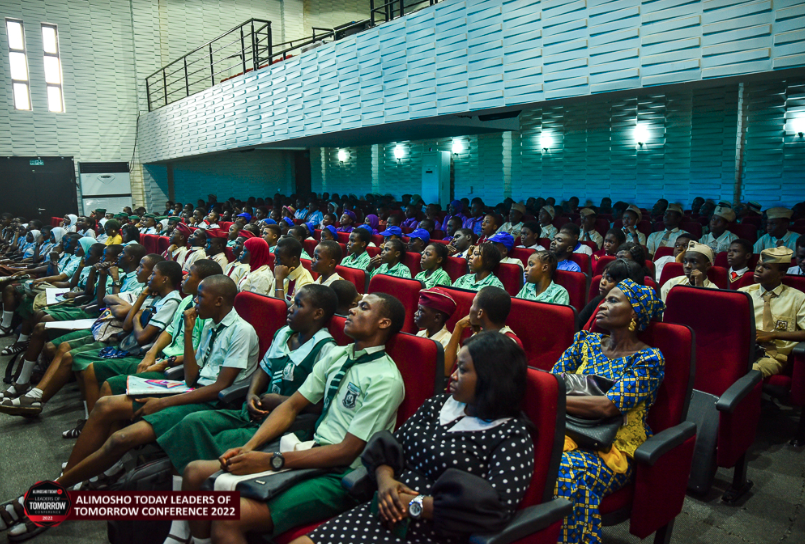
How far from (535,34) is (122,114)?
13.0 meters

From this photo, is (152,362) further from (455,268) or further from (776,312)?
(776,312)

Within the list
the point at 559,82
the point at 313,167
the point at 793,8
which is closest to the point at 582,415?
the point at 793,8

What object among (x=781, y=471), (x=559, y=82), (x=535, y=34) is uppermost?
(x=535, y=34)

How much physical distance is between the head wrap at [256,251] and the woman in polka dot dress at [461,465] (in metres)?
3.29

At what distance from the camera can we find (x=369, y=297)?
2.08 meters

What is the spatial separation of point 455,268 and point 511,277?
0.66 m

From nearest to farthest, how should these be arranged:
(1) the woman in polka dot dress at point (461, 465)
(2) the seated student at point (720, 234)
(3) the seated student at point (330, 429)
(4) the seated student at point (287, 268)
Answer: (1) the woman in polka dot dress at point (461, 465) → (3) the seated student at point (330, 429) → (4) the seated student at point (287, 268) → (2) the seated student at point (720, 234)

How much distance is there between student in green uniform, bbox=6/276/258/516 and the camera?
225 centimetres

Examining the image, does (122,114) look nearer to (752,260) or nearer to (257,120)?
(257,120)

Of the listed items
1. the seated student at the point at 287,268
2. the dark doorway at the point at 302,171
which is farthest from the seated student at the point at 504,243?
the dark doorway at the point at 302,171

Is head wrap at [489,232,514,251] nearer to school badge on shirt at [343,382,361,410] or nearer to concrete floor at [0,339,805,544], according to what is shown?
concrete floor at [0,339,805,544]

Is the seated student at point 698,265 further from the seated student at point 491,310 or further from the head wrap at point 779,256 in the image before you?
the seated student at point 491,310

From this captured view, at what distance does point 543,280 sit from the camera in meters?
3.45

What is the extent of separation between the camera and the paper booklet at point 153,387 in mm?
2500
